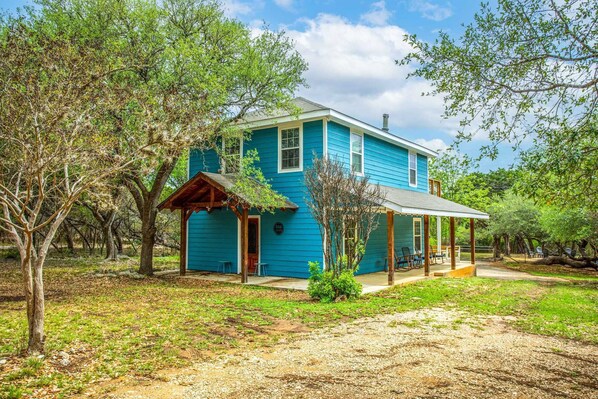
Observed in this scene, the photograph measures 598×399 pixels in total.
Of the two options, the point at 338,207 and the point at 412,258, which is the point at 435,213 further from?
the point at 338,207

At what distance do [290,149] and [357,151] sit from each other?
2.38 m

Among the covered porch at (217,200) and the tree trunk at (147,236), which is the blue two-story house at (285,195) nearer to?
the covered porch at (217,200)

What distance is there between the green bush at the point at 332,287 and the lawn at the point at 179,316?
39 centimetres

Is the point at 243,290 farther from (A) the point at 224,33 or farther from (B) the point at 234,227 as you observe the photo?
(A) the point at 224,33

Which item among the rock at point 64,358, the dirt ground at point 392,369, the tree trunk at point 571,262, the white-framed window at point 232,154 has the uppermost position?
the white-framed window at point 232,154

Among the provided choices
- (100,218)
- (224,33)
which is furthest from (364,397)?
(100,218)

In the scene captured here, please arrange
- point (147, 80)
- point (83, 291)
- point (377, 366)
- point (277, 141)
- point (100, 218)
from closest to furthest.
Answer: point (377, 366)
point (83, 291)
point (147, 80)
point (277, 141)
point (100, 218)

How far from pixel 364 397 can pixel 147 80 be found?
10.5 meters

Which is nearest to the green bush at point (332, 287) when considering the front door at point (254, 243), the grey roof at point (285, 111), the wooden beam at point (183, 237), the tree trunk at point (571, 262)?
the front door at point (254, 243)

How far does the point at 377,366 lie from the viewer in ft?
16.6

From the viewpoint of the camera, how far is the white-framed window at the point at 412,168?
59.8ft

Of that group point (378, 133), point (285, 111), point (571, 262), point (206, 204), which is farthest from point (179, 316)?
point (571, 262)

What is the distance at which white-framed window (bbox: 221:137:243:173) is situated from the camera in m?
13.5

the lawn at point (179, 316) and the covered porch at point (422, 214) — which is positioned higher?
the covered porch at point (422, 214)
